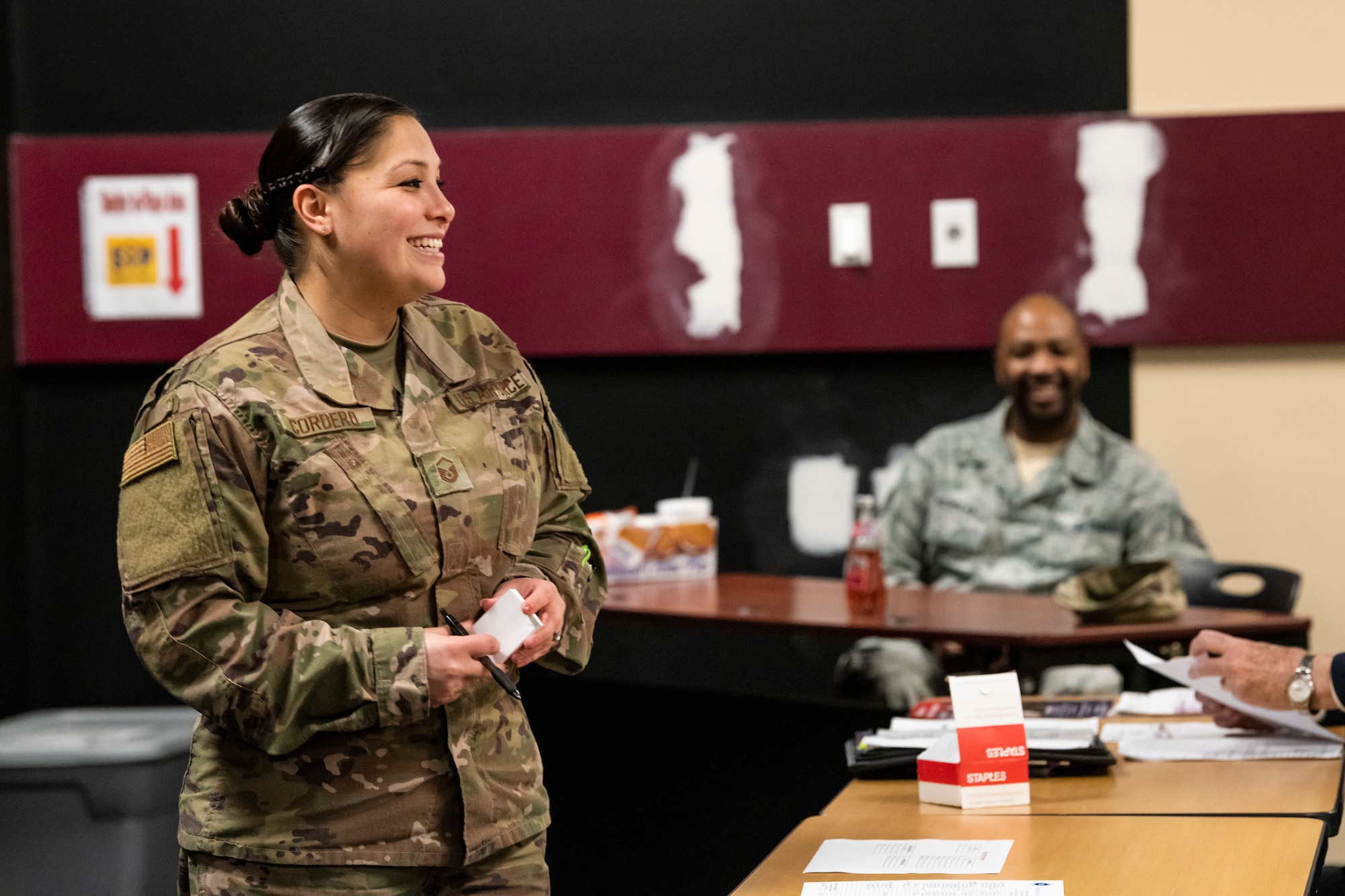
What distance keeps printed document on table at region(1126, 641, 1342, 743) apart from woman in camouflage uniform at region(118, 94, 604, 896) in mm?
1051

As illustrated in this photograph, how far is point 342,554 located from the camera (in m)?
1.67

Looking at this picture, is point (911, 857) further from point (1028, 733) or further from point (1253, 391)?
point (1253, 391)

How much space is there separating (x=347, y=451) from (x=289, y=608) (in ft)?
0.64

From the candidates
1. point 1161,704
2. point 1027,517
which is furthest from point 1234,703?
point 1027,517

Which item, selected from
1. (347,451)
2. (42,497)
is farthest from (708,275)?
(347,451)

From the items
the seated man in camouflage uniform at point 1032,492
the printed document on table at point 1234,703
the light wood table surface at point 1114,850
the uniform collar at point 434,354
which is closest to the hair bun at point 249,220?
the uniform collar at point 434,354

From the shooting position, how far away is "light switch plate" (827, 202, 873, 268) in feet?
15.2

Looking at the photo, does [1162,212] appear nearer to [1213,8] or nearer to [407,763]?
[1213,8]

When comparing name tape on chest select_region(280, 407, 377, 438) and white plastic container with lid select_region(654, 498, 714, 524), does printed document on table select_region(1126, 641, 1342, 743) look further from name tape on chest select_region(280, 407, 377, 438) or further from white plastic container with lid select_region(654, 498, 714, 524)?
white plastic container with lid select_region(654, 498, 714, 524)

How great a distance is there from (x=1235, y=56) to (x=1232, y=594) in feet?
5.90

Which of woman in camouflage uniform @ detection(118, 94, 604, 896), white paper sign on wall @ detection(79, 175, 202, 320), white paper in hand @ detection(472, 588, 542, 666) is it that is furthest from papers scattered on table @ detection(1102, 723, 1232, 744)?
white paper sign on wall @ detection(79, 175, 202, 320)

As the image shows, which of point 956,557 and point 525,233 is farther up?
point 525,233

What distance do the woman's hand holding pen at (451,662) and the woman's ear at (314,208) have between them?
51cm

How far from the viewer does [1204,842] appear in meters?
1.88
